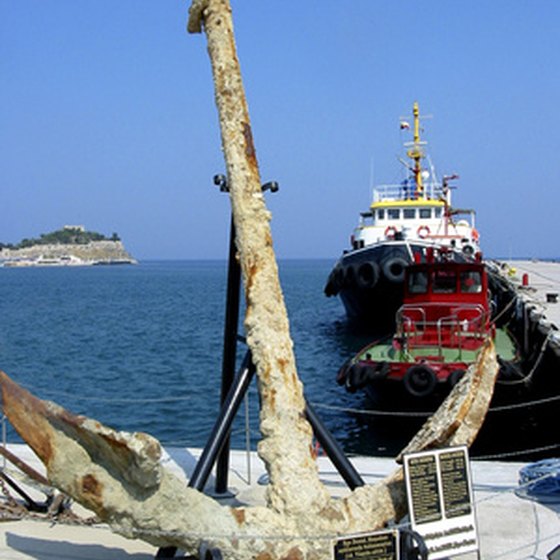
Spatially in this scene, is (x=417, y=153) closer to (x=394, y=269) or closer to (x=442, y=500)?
(x=394, y=269)

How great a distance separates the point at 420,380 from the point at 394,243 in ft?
43.7

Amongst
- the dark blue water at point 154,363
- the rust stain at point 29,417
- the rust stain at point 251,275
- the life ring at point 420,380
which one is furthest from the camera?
the dark blue water at point 154,363

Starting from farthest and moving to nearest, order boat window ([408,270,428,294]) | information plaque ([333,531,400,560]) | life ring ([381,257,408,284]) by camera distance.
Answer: life ring ([381,257,408,284])
boat window ([408,270,428,294])
information plaque ([333,531,400,560])

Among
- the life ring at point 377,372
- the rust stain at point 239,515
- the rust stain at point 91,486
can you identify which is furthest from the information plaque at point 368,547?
the life ring at point 377,372

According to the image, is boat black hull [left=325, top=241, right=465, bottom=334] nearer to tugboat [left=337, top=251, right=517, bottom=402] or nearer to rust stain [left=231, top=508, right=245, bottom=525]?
tugboat [left=337, top=251, right=517, bottom=402]

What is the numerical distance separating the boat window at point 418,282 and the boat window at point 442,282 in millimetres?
212

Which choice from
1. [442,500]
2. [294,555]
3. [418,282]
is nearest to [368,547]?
[294,555]

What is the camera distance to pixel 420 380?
557 inches

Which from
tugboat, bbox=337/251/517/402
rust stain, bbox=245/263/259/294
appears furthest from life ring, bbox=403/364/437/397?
rust stain, bbox=245/263/259/294

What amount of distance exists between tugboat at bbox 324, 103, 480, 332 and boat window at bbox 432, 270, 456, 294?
696cm

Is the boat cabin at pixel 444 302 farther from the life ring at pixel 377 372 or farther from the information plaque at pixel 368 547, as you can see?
the information plaque at pixel 368 547

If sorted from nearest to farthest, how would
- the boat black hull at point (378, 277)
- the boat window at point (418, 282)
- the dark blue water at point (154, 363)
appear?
the dark blue water at point (154, 363)
the boat window at point (418, 282)
the boat black hull at point (378, 277)

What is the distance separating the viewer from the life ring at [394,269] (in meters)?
26.5

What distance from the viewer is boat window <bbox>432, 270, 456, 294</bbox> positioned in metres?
17.8
